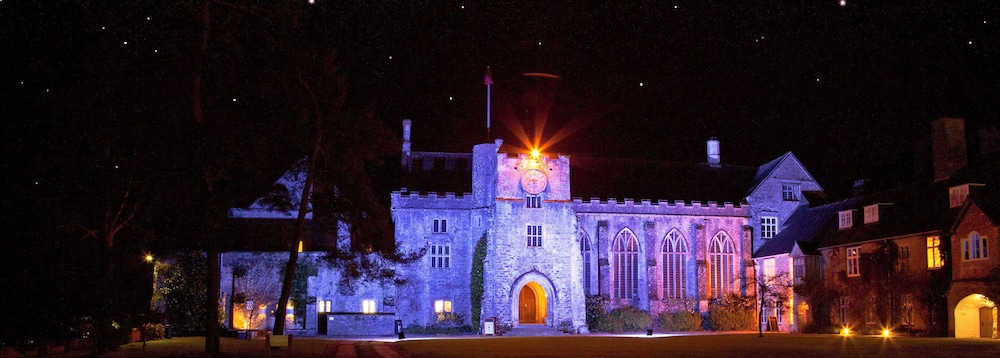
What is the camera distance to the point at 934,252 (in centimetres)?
4019

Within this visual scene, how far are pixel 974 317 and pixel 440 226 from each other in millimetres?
26646

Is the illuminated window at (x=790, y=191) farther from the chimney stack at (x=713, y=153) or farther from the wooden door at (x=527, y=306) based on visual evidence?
the wooden door at (x=527, y=306)

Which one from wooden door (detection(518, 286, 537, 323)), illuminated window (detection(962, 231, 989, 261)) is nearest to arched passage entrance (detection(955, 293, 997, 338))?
illuminated window (detection(962, 231, 989, 261))

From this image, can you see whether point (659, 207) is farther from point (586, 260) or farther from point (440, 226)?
point (440, 226)

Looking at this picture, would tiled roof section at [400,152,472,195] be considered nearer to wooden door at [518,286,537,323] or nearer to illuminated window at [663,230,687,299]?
wooden door at [518,286,537,323]

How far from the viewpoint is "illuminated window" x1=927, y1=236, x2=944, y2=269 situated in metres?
39.8

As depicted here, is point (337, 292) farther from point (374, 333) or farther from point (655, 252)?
point (655, 252)

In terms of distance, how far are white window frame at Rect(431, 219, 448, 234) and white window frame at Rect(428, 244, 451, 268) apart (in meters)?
0.78

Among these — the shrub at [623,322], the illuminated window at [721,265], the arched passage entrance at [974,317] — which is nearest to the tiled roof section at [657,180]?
the illuminated window at [721,265]

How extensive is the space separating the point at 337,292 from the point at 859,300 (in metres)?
26.2

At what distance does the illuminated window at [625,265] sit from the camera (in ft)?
172

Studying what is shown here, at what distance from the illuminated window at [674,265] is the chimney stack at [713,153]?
7346 mm

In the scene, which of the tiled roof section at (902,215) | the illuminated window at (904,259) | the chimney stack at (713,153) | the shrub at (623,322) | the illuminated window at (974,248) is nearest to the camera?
the illuminated window at (974,248)

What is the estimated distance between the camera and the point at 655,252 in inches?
2087
